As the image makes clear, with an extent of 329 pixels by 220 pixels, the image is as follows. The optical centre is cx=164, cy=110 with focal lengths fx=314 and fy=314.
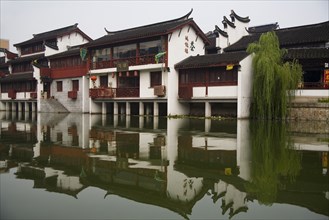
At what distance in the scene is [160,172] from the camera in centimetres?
699

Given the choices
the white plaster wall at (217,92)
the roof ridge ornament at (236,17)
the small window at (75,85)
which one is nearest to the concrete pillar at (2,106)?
the small window at (75,85)

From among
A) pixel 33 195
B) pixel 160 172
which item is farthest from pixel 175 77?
pixel 33 195

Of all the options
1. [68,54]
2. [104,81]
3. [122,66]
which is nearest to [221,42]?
[122,66]

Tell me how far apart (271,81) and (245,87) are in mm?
2297

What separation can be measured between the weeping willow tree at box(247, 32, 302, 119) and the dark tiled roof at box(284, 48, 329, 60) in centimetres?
249

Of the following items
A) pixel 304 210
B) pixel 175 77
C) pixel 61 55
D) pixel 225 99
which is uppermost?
pixel 61 55

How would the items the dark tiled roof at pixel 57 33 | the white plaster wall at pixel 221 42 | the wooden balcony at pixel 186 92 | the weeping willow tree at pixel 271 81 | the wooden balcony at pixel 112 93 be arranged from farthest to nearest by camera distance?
the dark tiled roof at pixel 57 33 → the white plaster wall at pixel 221 42 → the wooden balcony at pixel 112 93 → the wooden balcony at pixel 186 92 → the weeping willow tree at pixel 271 81

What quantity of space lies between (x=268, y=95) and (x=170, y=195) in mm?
16509

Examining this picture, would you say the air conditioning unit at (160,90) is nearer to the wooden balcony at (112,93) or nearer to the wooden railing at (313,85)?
the wooden balcony at (112,93)

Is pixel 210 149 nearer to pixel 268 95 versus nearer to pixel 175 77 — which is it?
pixel 268 95

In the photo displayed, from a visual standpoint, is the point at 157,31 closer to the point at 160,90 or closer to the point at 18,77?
the point at 160,90

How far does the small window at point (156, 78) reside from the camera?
26.6m

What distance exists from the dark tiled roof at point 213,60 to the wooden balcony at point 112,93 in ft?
16.1

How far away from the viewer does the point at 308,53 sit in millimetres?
23594
